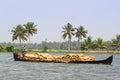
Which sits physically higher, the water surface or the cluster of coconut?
the cluster of coconut

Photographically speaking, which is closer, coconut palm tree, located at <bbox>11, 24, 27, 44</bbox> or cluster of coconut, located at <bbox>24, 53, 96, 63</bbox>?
cluster of coconut, located at <bbox>24, 53, 96, 63</bbox>

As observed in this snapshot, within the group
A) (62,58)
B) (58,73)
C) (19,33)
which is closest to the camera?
(58,73)

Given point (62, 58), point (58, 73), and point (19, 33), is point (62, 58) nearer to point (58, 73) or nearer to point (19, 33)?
point (58, 73)

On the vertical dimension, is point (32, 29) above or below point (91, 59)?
above

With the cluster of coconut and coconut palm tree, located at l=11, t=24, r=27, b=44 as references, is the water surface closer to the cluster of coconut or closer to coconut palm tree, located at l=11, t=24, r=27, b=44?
the cluster of coconut

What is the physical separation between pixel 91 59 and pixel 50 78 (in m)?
25.3

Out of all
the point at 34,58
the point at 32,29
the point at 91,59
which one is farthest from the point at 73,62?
the point at 32,29

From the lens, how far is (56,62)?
189 feet

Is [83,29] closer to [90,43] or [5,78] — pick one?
[90,43]

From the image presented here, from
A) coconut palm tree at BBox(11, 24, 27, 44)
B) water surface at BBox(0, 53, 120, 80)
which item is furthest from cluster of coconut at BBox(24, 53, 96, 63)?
coconut palm tree at BBox(11, 24, 27, 44)

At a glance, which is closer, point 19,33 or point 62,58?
point 62,58

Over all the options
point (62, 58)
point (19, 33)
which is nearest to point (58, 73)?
point (62, 58)

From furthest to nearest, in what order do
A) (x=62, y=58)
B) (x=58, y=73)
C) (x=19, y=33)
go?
(x=19, y=33) < (x=62, y=58) < (x=58, y=73)

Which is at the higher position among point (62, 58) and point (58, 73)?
point (62, 58)
